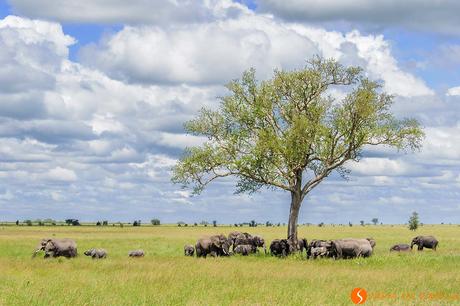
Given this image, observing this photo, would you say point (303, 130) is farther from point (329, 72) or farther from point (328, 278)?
point (328, 278)

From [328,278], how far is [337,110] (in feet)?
75.6

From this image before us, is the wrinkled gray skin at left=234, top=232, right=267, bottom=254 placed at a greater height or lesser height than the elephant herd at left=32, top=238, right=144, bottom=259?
greater

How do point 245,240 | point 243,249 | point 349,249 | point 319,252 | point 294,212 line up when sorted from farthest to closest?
point 245,240 < point 294,212 < point 243,249 < point 349,249 < point 319,252

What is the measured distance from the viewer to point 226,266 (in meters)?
34.4

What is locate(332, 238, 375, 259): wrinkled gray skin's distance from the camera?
42.5 metres

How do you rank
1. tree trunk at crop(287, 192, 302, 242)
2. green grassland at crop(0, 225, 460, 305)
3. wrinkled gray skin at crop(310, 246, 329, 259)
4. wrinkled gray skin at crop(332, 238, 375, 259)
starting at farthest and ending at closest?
1. tree trunk at crop(287, 192, 302, 242)
2. wrinkled gray skin at crop(332, 238, 375, 259)
3. wrinkled gray skin at crop(310, 246, 329, 259)
4. green grassland at crop(0, 225, 460, 305)

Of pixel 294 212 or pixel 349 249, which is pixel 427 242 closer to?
pixel 294 212

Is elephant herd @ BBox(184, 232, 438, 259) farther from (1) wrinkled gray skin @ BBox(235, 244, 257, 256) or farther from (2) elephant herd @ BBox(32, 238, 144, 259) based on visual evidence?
(2) elephant herd @ BBox(32, 238, 144, 259)

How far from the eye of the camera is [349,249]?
42.8m

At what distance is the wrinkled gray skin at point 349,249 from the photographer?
139 ft

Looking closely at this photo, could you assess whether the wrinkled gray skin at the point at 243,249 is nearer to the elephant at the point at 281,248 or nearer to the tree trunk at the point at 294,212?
the elephant at the point at 281,248

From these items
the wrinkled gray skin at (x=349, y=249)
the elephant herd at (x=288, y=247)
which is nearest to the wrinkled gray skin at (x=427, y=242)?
the elephant herd at (x=288, y=247)

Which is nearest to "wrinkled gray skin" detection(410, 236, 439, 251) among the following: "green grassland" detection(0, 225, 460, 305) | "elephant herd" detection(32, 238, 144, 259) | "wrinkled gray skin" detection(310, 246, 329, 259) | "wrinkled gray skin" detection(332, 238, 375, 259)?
"wrinkled gray skin" detection(332, 238, 375, 259)

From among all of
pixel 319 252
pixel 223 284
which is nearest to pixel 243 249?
pixel 319 252
